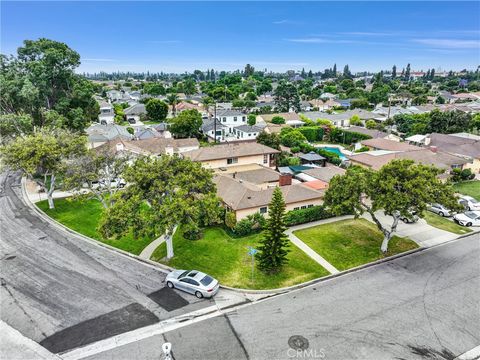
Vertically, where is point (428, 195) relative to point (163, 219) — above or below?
above

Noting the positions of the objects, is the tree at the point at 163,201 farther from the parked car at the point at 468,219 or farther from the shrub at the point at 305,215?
the parked car at the point at 468,219

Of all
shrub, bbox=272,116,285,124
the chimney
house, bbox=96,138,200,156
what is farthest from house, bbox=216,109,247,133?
the chimney

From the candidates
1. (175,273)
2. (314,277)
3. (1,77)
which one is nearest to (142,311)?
(175,273)

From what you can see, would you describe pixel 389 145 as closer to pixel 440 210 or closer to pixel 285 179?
pixel 440 210

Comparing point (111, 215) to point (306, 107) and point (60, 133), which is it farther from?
point (306, 107)

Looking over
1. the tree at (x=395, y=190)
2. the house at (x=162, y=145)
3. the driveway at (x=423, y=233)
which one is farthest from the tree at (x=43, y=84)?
the driveway at (x=423, y=233)
